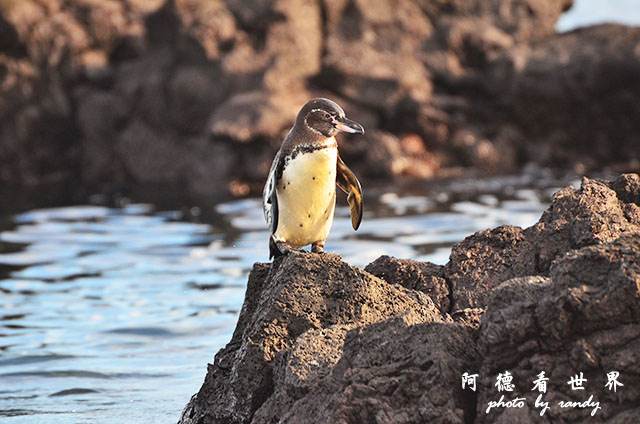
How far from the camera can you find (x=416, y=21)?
67.2 feet

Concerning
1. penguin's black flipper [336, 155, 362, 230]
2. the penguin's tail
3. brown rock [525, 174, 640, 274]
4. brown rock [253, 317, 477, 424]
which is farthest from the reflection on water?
brown rock [525, 174, 640, 274]

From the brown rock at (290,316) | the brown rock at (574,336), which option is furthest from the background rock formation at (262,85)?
the brown rock at (574,336)

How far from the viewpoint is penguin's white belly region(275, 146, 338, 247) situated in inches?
232

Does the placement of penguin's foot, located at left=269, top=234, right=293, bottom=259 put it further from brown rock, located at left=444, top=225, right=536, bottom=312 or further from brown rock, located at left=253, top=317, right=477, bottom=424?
brown rock, located at left=253, top=317, right=477, bottom=424

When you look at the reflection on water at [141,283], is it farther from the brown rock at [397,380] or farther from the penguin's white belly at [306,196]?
the brown rock at [397,380]

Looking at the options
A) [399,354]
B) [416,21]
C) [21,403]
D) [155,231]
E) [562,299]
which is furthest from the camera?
[416,21]

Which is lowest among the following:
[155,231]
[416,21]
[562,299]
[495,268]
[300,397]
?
[300,397]

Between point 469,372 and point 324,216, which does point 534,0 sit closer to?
point 324,216

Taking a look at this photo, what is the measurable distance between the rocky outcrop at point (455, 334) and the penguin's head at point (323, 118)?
36.1 inches

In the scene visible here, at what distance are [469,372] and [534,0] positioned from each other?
19.0 meters

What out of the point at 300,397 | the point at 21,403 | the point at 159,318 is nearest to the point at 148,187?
the point at 159,318

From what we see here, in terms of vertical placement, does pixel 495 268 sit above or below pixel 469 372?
above

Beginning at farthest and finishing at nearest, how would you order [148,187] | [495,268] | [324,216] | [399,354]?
[148,187]
[324,216]
[495,268]
[399,354]

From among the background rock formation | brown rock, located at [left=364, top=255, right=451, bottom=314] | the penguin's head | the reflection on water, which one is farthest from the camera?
the background rock formation
